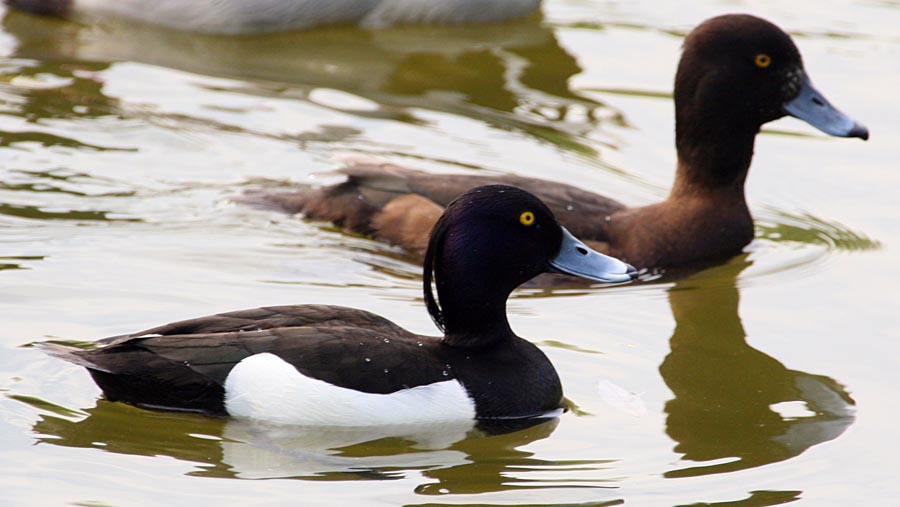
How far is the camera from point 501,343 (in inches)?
257

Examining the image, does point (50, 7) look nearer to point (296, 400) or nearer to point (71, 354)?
point (71, 354)

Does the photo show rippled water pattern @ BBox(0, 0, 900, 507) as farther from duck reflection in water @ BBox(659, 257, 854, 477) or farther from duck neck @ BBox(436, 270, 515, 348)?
duck neck @ BBox(436, 270, 515, 348)

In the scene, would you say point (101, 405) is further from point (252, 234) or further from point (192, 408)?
point (252, 234)

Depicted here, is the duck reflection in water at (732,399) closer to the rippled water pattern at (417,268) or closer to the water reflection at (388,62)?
the rippled water pattern at (417,268)

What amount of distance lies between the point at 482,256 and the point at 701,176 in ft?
8.15

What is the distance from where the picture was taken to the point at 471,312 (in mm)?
6465

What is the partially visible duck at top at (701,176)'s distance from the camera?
834 cm

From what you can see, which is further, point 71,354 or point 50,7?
point 50,7

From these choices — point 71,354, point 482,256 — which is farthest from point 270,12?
point 71,354

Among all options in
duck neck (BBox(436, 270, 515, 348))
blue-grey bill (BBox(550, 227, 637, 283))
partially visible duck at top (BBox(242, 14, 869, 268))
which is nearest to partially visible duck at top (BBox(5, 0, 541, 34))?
partially visible duck at top (BBox(242, 14, 869, 268))

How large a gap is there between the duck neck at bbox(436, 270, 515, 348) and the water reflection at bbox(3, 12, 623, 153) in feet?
13.1

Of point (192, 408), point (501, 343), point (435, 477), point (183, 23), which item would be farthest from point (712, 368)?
point (183, 23)

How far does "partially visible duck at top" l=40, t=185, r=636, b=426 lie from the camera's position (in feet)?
19.9

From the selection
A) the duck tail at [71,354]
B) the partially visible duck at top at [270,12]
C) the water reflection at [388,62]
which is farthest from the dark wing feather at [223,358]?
the partially visible duck at top at [270,12]
